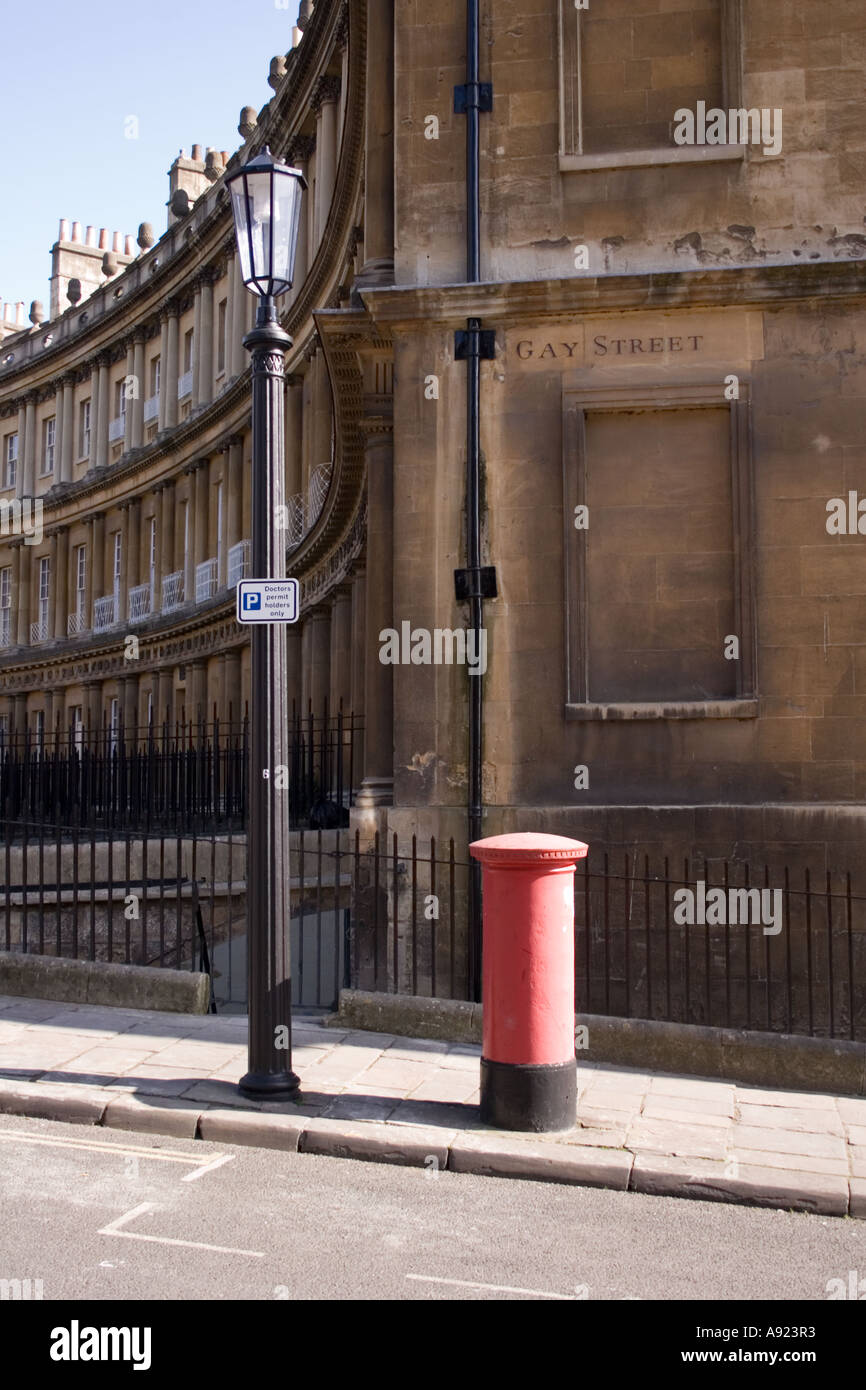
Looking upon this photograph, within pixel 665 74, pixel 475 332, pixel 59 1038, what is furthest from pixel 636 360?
pixel 59 1038

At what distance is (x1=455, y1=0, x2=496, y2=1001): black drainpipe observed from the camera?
10875mm

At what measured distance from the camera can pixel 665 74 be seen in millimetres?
11586

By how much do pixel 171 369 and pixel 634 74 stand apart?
25306mm

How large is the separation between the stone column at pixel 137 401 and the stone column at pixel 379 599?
2637 centimetres

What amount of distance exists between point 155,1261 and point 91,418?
3785 cm

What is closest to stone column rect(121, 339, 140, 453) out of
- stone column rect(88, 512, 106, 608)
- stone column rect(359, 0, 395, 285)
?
stone column rect(88, 512, 106, 608)

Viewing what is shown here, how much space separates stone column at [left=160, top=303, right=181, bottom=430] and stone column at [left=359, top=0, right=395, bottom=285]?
906 inches

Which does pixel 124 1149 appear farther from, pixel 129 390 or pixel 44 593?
pixel 44 593

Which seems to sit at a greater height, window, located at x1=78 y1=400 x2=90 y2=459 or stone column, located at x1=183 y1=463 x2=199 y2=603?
window, located at x1=78 y1=400 x2=90 y2=459

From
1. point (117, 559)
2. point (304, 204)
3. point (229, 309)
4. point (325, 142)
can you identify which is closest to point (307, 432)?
point (304, 204)

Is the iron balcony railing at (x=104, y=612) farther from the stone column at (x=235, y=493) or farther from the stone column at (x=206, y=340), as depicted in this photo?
the stone column at (x=235, y=493)

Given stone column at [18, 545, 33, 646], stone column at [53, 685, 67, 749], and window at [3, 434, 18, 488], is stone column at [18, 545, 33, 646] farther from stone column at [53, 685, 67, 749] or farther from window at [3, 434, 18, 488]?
stone column at [53, 685, 67, 749]

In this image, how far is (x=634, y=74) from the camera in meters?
11.6
